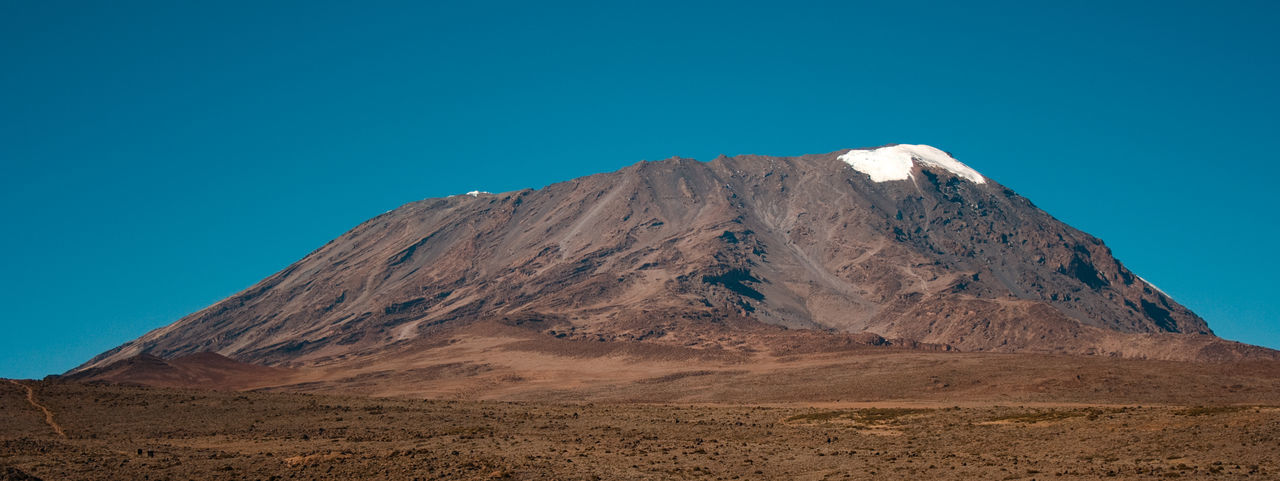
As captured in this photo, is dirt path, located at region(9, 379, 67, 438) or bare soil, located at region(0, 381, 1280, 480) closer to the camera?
bare soil, located at region(0, 381, 1280, 480)

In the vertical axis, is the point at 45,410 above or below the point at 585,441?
above

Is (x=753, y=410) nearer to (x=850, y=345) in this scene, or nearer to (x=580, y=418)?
(x=580, y=418)

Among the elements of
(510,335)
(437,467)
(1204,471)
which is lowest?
(1204,471)

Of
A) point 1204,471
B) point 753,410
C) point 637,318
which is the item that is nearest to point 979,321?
point 637,318

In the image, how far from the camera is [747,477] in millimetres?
41719

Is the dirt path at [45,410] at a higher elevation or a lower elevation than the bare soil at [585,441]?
higher

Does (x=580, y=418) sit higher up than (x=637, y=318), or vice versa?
(x=637, y=318)

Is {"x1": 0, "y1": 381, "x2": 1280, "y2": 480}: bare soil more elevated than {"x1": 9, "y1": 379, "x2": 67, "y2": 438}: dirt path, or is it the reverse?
{"x1": 9, "y1": 379, "x2": 67, "y2": 438}: dirt path

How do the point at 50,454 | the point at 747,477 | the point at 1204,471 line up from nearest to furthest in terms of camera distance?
the point at 1204,471
the point at 747,477
the point at 50,454

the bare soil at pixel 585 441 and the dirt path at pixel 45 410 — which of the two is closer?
the bare soil at pixel 585 441

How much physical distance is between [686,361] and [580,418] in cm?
8417

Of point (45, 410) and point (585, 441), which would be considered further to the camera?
point (45, 410)

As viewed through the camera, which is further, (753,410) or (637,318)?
(637,318)

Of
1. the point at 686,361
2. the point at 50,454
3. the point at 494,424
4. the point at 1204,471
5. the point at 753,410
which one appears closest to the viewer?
the point at 1204,471
